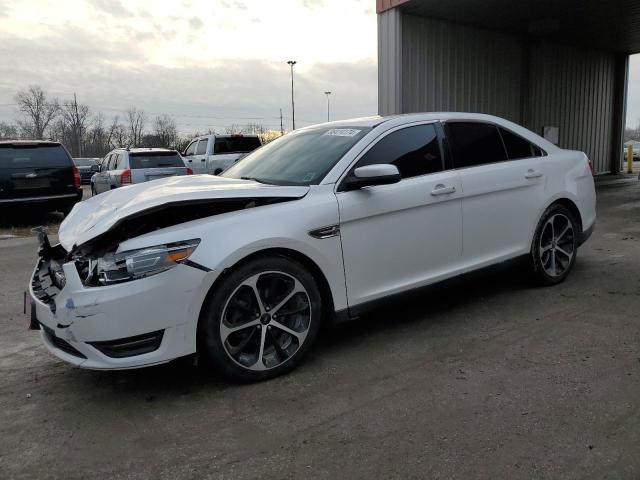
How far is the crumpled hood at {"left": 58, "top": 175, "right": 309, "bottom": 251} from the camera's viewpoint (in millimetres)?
3105

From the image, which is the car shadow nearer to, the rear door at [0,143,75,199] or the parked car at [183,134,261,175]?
the rear door at [0,143,75,199]

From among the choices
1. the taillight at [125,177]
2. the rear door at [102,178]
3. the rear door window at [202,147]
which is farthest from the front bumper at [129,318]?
the rear door window at [202,147]

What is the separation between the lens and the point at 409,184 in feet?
12.7

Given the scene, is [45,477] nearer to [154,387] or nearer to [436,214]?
[154,387]

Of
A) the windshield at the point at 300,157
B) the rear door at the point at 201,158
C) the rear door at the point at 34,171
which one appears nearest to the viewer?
the windshield at the point at 300,157

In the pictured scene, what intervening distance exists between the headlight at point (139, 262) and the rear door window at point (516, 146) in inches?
120

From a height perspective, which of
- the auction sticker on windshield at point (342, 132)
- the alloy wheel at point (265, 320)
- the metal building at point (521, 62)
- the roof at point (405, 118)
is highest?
the metal building at point (521, 62)

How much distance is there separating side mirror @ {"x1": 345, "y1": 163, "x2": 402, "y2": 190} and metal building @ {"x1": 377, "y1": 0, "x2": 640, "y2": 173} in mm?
9419

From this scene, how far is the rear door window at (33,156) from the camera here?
10.3m

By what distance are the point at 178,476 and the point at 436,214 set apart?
2502 mm

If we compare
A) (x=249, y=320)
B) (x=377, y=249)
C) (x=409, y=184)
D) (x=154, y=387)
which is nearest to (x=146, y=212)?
(x=249, y=320)

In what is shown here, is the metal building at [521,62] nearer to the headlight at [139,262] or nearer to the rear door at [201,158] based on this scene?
the rear door at [201,158]

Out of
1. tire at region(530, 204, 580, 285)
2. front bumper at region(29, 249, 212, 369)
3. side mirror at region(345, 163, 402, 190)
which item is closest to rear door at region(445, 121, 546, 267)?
tire at region(530, 204, 580, 285)

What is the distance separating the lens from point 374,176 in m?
3.46
